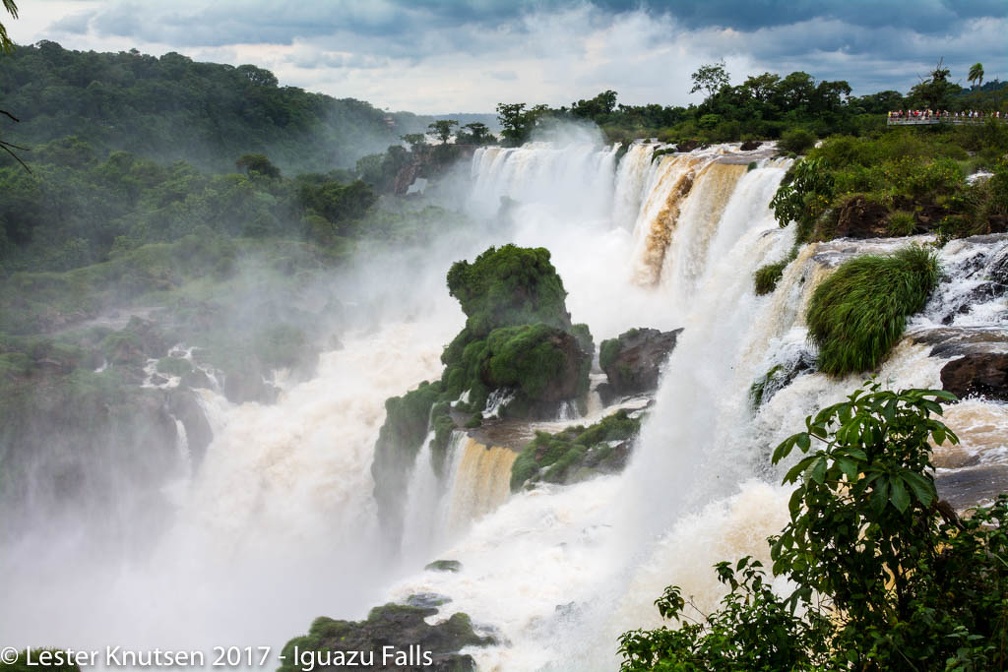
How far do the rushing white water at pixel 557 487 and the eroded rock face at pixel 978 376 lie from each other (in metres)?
0.17

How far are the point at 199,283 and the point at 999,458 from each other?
33.2m

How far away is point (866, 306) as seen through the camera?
338 inches

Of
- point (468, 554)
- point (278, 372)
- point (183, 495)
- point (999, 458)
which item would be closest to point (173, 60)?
point (278, 372)

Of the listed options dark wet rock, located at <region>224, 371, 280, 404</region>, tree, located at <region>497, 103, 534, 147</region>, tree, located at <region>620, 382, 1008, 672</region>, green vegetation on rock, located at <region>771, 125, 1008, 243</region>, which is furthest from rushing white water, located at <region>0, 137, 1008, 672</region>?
tree, located at <region>497, 103, 534, 147</region>

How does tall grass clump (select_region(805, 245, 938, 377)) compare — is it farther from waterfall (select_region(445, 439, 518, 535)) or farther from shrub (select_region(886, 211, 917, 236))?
waterfall (select_region(445, 439, 518, 535))

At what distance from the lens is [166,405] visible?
24.0 m

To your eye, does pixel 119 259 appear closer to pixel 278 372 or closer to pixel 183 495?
pixel 278 372

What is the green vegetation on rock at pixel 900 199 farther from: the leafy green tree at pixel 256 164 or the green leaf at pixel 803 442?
the leafy green tree at pixel 256 164

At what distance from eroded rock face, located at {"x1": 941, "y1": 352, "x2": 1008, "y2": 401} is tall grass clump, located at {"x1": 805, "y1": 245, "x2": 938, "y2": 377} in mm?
1042

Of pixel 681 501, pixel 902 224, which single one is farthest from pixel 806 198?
pixel 681 501

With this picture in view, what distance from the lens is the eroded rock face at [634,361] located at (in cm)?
1814

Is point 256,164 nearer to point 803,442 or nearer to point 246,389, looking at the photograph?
point 246,389

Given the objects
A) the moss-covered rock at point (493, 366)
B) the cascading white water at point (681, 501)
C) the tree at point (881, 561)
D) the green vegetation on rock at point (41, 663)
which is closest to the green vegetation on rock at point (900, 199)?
the cascading white water at point (681, 501)

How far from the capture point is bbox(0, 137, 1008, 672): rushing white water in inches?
327
